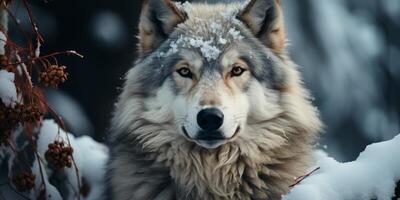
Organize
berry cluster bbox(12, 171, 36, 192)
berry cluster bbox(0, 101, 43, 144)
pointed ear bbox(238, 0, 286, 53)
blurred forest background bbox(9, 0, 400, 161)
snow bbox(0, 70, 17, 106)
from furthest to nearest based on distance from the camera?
blurred forest background bbox(9, 0, 400, 161) → pointed ear bbox(238, 0, 286, 53) → berry cluster bbox(12, 171, 36, 192) → snow bbox(0, 70, 17, 106) → berry cluster bbox(0, 101, 43, 144)

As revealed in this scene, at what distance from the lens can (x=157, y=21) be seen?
5230mm

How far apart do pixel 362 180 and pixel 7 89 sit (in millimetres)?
2003

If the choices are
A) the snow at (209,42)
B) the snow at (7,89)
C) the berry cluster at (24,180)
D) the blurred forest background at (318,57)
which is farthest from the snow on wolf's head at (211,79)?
the blurred forest background at (318,57)

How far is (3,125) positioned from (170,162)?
1.15m

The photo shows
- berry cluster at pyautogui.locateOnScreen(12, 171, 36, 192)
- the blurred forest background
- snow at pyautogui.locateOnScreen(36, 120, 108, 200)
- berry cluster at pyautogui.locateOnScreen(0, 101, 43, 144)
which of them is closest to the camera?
berry cluster at pyautogui.locateOnScreen(0, 101, 43, 144)

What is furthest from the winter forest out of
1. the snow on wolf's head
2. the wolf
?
the snow on wolf's head

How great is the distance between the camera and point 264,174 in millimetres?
4781

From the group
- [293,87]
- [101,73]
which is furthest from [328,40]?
[293,87]

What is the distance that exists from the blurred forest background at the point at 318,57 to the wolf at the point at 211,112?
167 inches

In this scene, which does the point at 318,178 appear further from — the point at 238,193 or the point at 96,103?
the point at 96,103

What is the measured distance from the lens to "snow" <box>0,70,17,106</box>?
14.1ft

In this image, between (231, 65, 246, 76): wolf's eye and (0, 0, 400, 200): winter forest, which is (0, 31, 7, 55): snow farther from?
(231, 65, 246, 76): wolf's eye

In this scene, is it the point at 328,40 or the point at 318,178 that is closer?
the point at 318,178

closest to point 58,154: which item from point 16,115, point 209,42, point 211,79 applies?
point 16,115
